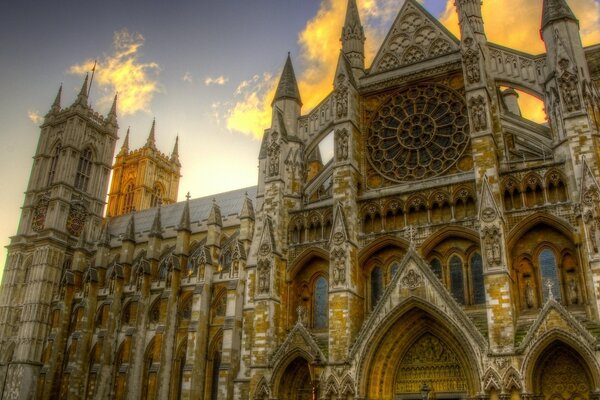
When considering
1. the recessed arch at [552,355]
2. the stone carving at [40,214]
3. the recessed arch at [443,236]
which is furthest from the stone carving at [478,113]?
the stone carving at [40,214]

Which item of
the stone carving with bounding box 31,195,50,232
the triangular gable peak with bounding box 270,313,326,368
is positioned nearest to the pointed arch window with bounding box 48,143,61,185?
the stone carving with bounding box 31,195,50,232

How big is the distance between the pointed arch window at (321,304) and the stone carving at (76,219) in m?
32.7

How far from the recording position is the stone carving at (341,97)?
24922mm

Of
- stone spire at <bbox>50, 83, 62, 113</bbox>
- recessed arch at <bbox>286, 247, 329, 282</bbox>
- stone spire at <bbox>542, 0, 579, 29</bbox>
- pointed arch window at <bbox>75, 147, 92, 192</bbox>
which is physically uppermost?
stone spire at <bbox>50, 83, 62, 113</bbox>

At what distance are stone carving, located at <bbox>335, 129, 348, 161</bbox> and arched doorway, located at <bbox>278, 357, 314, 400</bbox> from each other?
28.6 ft

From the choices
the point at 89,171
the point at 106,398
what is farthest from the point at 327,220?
the point at 89,171

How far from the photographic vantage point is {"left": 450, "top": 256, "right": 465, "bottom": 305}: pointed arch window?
20.9 metres

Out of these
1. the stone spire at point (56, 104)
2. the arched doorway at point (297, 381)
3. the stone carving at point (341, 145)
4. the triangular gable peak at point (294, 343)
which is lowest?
the arched doorway at point (297, 381)

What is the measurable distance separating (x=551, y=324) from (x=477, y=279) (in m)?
3.74

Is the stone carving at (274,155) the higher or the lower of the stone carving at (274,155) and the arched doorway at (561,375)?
the higher

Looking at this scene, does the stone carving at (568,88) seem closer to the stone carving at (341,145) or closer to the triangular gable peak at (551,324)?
the triangular gable peak at (551,324)

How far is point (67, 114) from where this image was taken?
174 feet

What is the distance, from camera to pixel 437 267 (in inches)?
850

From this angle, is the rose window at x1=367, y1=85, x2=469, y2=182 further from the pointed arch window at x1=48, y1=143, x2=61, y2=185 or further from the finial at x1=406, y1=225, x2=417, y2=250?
the pointed arch window at x1=48, y1=143, x2=61, y2=185
